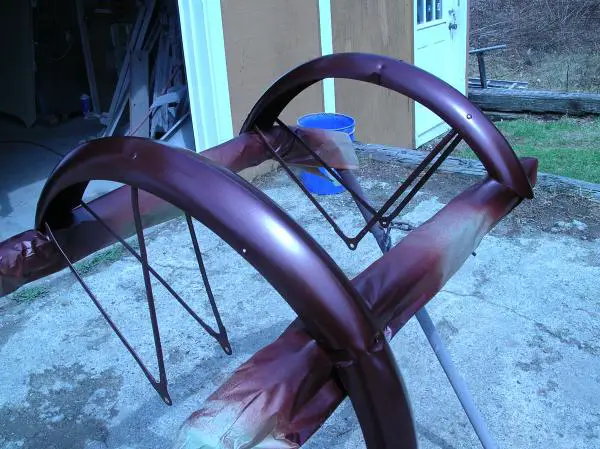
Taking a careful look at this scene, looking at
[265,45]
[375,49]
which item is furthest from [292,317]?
[375,49]

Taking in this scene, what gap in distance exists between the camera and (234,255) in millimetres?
3984

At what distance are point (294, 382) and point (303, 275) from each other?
0.18m

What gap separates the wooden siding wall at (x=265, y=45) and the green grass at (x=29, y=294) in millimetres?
2144

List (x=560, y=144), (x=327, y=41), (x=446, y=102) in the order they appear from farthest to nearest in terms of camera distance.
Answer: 1. (x=560, y=144)
2. (x=327, y=41)
3. (x=446, y=102)

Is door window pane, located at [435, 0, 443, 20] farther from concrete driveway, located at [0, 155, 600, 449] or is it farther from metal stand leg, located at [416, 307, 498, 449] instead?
metal stand leg, located at [416, 307, 498, 449]

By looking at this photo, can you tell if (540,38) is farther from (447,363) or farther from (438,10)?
(447,363)

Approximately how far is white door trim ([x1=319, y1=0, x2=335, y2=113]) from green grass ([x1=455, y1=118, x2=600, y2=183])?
217cm

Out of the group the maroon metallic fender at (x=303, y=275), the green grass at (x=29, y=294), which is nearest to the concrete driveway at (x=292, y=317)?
the green grass at (x=29, y=294)

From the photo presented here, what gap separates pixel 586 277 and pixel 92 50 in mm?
7157

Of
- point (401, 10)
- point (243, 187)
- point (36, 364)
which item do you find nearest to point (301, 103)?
point (401, 10)

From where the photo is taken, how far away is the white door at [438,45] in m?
7.17

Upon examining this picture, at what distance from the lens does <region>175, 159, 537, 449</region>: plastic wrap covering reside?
905 mm

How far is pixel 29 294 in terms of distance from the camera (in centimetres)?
363

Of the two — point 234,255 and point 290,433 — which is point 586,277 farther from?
point 290,433
